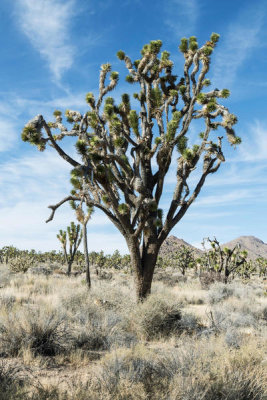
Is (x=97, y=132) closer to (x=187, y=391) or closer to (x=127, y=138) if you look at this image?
(x=127, y=138)

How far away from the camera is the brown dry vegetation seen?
13.6ft

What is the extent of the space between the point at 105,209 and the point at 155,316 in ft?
10.7

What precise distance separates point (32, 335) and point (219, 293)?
11.3m

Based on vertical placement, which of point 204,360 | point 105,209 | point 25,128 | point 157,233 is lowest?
point 204,360

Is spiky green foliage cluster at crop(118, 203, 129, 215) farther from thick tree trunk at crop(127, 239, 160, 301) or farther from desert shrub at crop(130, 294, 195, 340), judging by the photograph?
desert shrub at crop(130, 294, 195, 340)

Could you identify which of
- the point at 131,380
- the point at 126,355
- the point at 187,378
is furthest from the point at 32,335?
the point at 187,378

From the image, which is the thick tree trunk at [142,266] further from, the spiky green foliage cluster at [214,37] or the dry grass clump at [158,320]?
the spiky green foliage cluster at [214,37]

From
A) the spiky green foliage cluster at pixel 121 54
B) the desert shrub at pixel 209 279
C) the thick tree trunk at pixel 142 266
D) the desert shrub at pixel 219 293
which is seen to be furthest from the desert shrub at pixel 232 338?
the desert shrub at pixel 209 279

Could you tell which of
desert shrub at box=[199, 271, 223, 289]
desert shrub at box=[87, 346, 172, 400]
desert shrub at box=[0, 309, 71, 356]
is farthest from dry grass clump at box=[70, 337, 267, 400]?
desert shrub at box=[199, 271, 223, 289]

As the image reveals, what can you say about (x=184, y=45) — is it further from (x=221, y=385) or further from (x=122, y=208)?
(x=221, y=385)

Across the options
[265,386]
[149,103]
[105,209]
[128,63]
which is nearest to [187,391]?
[265,386]

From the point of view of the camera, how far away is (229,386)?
4.25 meters

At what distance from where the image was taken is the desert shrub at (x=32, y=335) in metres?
6.28

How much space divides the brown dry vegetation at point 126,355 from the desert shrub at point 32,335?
2 cm
